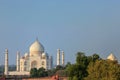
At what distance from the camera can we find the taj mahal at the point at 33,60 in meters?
106

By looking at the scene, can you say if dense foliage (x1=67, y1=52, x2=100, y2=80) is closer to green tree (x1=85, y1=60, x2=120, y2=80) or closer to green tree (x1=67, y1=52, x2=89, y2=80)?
green tree (x1=67, y1=52, x2=89, y2=80)

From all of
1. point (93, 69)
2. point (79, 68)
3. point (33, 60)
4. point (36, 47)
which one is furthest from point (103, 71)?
point (33, 60)

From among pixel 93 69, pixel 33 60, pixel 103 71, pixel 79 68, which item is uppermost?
pixel 33 60

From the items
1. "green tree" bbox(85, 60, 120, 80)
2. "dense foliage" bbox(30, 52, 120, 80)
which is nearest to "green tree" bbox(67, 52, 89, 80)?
"dense foliage" bbox(30, 52, 120, 80)

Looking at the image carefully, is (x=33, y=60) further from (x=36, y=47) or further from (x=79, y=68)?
(x=79, y=68)

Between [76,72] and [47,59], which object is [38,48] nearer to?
[47,59]

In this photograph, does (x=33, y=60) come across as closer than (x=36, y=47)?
No

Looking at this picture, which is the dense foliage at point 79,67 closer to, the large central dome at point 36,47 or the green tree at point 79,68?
the green tree at point 79,68

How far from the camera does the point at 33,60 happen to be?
357 feet

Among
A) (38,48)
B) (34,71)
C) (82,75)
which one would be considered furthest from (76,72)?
(38,48)

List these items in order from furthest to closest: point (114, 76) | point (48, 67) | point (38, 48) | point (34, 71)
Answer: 1. point (48, 67)
2. point (38, 48)
3. point (34, 71)
4. point (114, 76)

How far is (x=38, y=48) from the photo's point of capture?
346 feet

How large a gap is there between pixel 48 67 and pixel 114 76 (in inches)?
2983

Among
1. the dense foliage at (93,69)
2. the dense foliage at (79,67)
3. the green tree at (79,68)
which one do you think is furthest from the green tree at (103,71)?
the green tree at (79,68)
